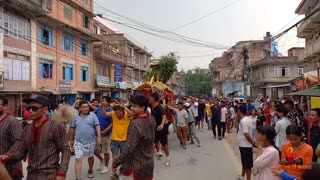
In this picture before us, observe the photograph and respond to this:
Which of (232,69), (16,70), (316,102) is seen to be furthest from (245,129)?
(232,69)

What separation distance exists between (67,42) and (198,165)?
84.0ft

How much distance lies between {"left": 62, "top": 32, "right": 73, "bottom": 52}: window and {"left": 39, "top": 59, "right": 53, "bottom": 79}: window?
10.4ft

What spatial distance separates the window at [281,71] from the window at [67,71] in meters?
30.5

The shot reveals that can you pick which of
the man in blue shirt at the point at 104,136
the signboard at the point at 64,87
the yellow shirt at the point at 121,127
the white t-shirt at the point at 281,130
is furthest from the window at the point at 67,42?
the white t-shirt at the point at 281,130

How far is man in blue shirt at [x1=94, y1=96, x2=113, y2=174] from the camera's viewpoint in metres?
9.44

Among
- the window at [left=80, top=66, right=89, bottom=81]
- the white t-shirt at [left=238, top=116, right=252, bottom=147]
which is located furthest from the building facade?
the white t-shirt at [left=238, top=116, right=252, bottom=147]

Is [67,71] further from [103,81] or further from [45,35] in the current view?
[103,81]

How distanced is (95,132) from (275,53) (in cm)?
5630

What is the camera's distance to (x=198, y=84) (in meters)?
95.1

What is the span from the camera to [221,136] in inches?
675

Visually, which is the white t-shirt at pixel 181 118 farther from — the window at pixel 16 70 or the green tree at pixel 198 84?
the green tree at pixel 198 84

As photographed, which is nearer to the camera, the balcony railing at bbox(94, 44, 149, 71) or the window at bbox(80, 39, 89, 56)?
the window at bbox(80, 39, 89, 56)

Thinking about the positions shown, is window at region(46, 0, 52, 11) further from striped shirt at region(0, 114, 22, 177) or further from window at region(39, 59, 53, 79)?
striped shirt at region(0, 114, 22, 177)

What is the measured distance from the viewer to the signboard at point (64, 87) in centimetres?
3120
